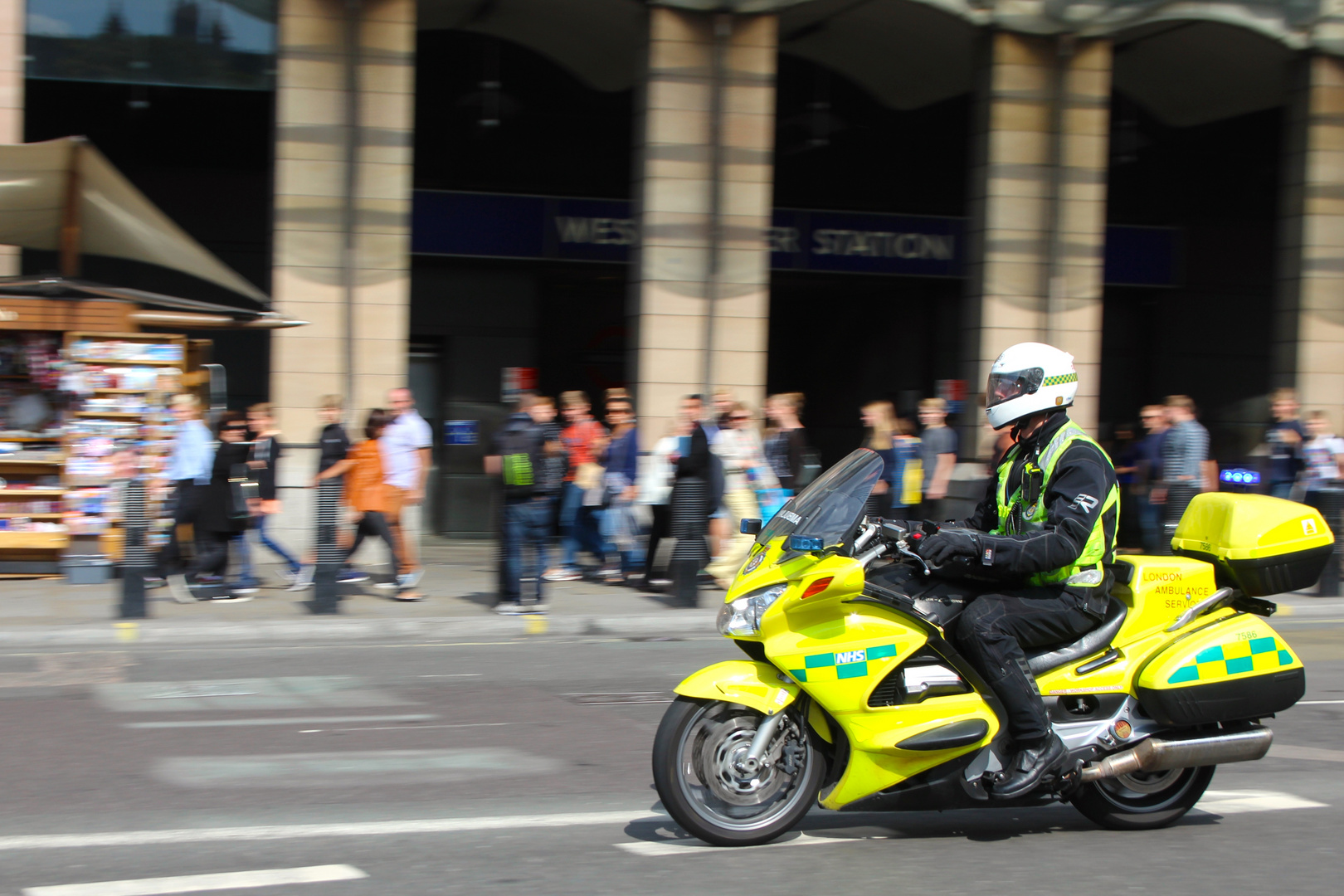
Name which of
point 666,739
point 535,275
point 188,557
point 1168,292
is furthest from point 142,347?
point 1168,292

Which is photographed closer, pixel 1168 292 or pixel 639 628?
pixel 639 628

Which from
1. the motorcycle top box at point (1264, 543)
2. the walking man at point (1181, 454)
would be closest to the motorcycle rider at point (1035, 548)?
the motorcycle top box at point (1264, 543)

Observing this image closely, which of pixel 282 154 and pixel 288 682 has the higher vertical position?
pixel 282 154

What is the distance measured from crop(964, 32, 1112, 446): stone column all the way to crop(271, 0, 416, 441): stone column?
22.9ft

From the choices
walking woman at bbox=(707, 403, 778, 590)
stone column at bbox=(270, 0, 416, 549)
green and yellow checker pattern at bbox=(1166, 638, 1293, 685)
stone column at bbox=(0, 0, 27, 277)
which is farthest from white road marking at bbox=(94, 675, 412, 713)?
stone column at bbox=(0, 0, 27, 277)

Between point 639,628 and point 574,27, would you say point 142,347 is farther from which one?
point 574,27

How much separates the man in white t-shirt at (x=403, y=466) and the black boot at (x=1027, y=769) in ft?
25.8

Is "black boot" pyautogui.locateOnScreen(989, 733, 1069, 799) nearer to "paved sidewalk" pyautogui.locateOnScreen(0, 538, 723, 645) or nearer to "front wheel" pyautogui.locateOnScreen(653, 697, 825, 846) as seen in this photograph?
"front wheel" pyautogui.locateOnScreen(653, 697, 825, 846)

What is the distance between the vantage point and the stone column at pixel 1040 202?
16.6 m

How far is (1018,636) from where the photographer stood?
479cm

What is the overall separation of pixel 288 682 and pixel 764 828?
4429 millimetres

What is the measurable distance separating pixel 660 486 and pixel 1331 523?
256 inches

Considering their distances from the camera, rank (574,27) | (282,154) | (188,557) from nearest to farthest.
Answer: (188,557) → (282,154) → (574,27)

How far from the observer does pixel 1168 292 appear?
2184cm
